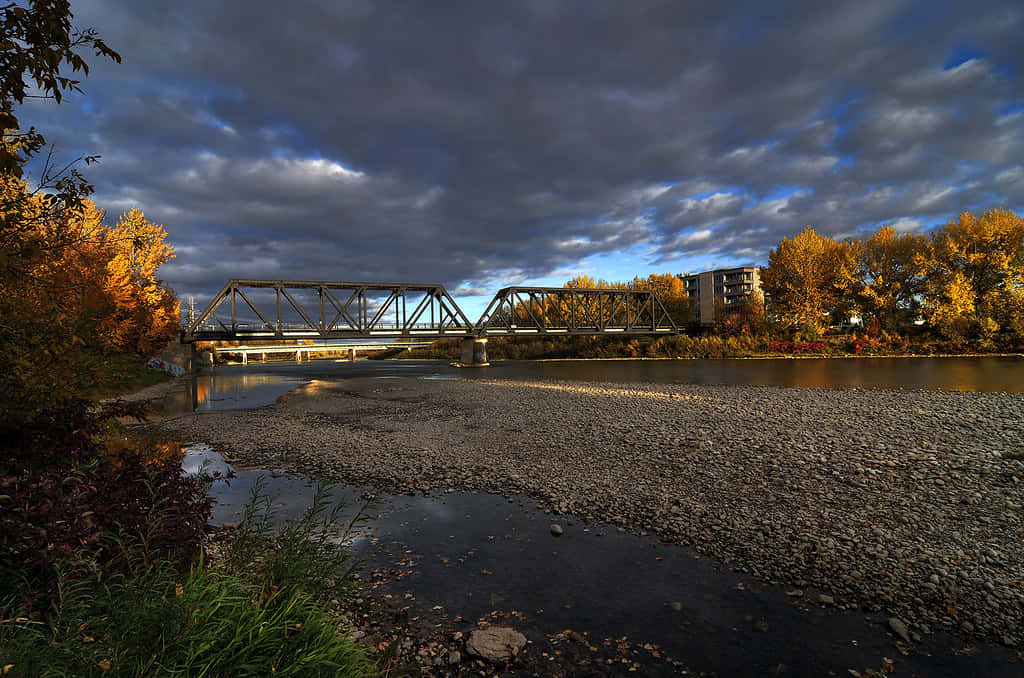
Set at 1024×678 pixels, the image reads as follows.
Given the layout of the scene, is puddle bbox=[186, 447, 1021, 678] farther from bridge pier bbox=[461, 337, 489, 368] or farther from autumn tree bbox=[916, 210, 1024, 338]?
autumn tree bbox=[916, 210, 1024, 338]

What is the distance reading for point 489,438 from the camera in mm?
18000

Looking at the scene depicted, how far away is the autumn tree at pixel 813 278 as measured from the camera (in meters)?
83.9

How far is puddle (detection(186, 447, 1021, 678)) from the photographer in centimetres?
568

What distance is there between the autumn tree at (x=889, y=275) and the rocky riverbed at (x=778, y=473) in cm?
6635

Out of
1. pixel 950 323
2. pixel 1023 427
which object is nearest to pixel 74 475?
pixel 1023 427

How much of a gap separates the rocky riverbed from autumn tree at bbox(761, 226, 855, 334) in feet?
216

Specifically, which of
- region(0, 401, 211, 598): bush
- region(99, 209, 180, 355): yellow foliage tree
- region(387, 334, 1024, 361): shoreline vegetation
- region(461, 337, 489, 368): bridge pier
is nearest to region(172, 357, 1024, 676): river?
region(0, 401, 211, 598): bush

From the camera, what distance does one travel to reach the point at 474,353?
3307 inches

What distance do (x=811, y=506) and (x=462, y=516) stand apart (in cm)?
775

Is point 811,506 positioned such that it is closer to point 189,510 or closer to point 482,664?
point 482,664

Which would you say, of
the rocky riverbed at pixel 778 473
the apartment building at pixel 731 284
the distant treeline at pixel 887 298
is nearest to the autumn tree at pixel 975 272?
the distant treeline at pixel 887 298

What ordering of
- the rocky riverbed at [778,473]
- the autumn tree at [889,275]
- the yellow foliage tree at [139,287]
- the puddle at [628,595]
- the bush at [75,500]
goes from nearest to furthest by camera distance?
the bush at [75,500] → the puddle at [628,595] → the rocky riverbed at [778,473] → the yellow foliage tree at [139,287] → the autumn tree at [889,275]

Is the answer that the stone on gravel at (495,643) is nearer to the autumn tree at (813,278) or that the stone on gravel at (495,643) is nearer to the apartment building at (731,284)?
the autumn tree at (813,278)

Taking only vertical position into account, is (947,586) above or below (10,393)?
below
